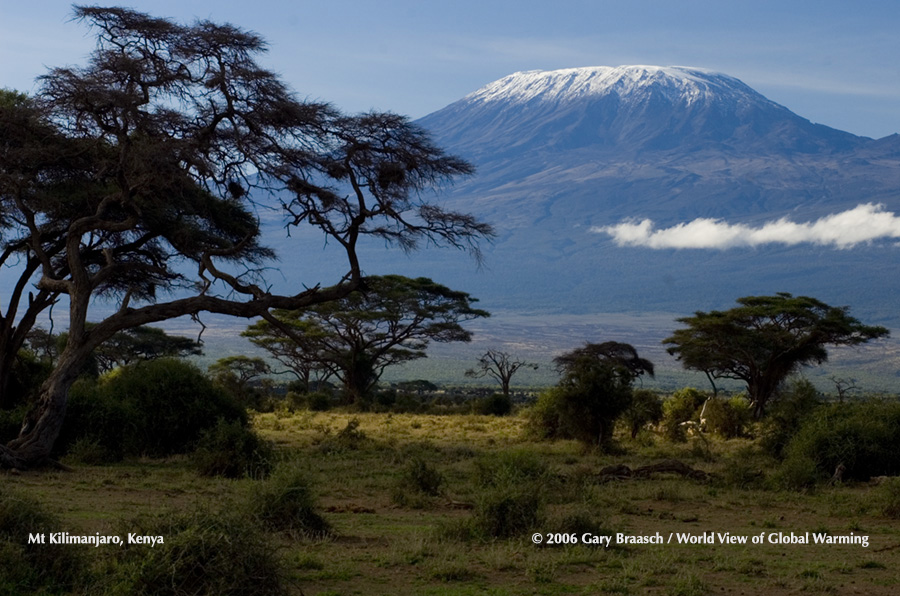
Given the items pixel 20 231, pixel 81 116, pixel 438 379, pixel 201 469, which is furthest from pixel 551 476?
pixel 438 379

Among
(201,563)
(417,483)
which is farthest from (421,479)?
(201,563)

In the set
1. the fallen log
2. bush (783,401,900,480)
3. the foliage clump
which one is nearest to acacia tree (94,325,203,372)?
the foliage clump

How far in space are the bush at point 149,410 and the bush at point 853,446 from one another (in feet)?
29.1

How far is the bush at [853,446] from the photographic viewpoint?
51.1 feet

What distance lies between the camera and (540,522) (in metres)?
10.1

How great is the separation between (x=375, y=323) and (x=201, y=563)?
103 ft

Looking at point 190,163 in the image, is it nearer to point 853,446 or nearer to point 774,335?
point 853,446

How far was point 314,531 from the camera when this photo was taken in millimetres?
9820

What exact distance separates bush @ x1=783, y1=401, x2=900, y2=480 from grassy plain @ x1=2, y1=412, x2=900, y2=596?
84 centimetres

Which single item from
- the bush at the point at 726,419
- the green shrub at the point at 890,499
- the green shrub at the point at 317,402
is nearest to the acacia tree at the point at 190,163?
the green shrub at the point at 890,499

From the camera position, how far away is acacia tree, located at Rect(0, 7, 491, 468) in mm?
15320

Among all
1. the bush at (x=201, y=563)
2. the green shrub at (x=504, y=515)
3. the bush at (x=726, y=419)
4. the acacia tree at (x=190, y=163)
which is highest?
the acacia tree at (x=190, y=163)

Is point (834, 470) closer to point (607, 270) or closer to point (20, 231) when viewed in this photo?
point (20, 231)

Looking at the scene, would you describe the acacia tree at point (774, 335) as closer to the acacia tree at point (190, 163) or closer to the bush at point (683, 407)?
the bush at point (683, 407)
